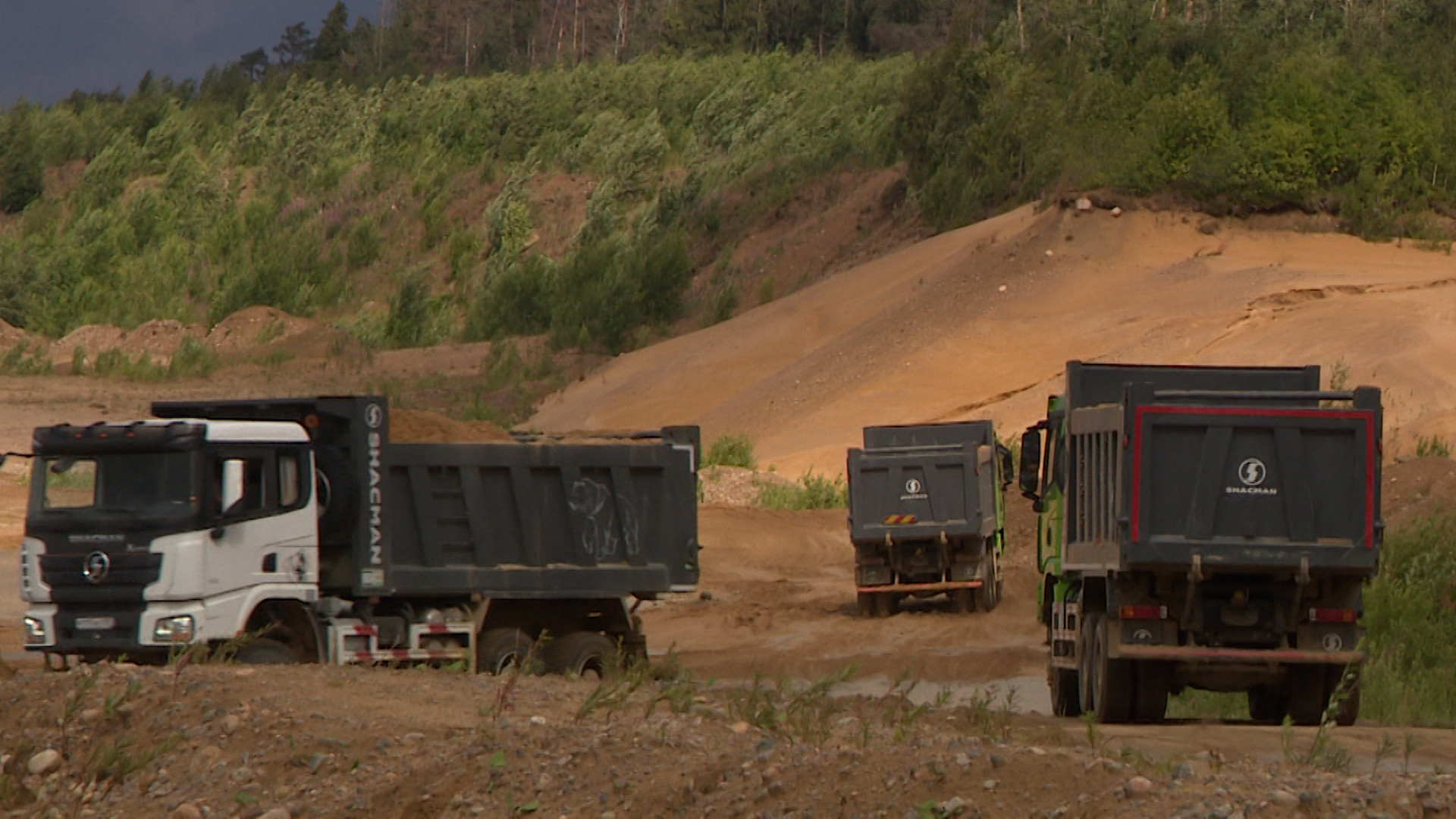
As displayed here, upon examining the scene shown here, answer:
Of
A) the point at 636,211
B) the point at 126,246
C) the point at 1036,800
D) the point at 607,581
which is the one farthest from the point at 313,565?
the point at 126,246

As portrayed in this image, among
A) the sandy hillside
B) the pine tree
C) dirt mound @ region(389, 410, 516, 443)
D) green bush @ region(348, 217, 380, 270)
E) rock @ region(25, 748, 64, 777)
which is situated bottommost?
rock @ region(25, 748, 64, 777)

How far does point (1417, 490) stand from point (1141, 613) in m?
12.7

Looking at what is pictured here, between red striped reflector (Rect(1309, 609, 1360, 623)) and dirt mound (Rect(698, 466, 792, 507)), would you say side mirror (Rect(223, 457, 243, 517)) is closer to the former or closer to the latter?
red striped reflector (Rect(1309, 609, 1360, 623))

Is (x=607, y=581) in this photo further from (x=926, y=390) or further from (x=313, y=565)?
(x=926, y=390)

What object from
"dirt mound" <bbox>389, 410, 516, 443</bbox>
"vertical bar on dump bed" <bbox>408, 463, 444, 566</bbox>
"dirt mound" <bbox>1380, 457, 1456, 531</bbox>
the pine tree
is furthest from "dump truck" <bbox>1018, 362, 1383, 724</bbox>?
the pine tree

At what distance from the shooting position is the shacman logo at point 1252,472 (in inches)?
538

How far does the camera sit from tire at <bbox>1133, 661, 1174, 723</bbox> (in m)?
14.3

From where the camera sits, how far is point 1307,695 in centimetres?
1433

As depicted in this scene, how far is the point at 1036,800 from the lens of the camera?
784 cm

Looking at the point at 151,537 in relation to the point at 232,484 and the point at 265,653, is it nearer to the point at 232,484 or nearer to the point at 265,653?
the point at 232,484

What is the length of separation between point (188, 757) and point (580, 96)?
255 ft

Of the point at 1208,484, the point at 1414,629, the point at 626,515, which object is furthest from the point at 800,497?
the point at 1208,484

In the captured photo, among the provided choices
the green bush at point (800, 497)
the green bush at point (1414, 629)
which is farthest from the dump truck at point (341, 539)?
the green bush at point (800, 497)

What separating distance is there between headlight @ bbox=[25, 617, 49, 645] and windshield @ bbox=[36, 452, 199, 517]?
803 mm
